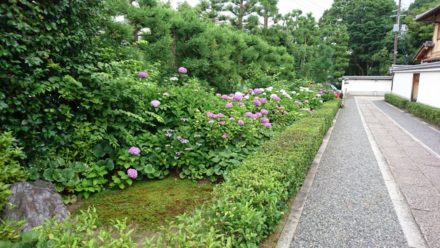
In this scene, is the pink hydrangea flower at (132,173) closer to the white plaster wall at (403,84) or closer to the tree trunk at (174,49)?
the tree trunk at (174,49)

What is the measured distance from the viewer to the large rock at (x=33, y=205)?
257cm

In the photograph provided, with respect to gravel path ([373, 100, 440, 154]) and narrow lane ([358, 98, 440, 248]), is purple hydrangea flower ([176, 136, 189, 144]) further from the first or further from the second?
gravel path ([373, 100, 440, 154])

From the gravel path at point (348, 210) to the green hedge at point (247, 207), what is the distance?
355 mm

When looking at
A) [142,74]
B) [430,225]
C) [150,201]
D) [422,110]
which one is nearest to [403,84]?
[422,110]

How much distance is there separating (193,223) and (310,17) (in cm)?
2017

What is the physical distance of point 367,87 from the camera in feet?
93.3

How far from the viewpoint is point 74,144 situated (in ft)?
11.9

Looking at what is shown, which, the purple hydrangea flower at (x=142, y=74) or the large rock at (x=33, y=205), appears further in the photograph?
the purple hydrangea flower at (x=142, y=74)

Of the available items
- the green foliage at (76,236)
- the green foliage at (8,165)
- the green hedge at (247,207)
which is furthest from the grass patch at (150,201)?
the green foliage at (76,236)

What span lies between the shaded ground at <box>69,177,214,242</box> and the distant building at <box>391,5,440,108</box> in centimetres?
1195

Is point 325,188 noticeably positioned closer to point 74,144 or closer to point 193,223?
point 193,223

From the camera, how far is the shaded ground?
10.1ft

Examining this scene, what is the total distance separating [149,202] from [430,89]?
44.9 feet

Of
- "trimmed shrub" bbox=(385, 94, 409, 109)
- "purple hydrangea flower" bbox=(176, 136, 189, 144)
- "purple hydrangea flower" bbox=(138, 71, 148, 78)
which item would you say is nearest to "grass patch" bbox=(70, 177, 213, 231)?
"purple hydrangea flower" bbox=(176, 136, 189, 144)
